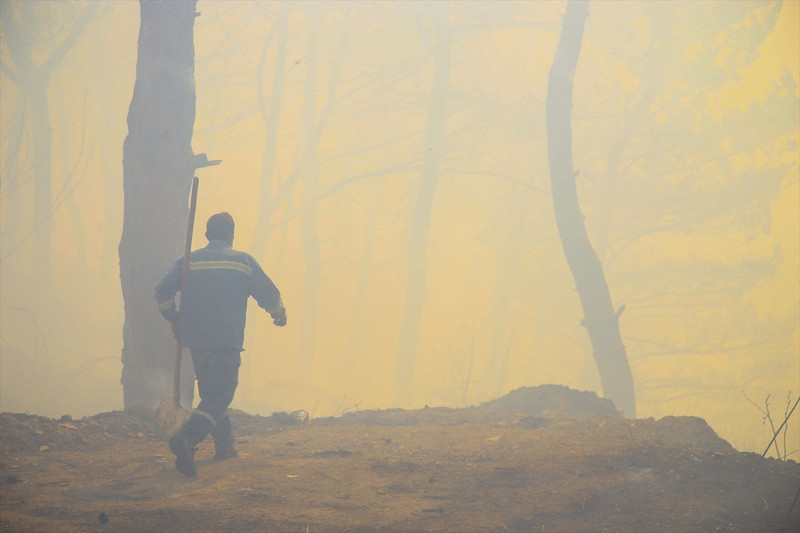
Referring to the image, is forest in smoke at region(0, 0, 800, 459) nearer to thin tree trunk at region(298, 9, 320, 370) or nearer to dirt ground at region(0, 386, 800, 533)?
thin tree trunk at region(298, 9, 320, 370)

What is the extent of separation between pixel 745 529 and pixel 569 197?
961cm

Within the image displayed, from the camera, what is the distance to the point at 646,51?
23750 mm

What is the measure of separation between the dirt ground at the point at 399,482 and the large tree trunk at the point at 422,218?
15.5 meters

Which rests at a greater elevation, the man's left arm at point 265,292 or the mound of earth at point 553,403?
the man's left arm at point 265,292

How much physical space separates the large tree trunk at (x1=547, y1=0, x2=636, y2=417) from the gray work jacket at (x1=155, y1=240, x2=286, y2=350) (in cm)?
802

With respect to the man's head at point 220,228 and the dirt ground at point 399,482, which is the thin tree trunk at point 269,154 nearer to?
the dirt ground at point 399,482

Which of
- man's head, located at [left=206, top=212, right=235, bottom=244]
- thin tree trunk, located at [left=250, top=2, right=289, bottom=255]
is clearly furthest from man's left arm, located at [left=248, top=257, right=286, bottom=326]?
thin tree trunk, located at [left=250, top=2, right=289, bottom=255]

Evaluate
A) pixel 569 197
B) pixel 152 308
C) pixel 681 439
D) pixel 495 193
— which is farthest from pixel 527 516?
pixel 495 193

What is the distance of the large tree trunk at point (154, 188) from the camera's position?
9.20 meters

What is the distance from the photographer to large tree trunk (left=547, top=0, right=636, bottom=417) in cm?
1393

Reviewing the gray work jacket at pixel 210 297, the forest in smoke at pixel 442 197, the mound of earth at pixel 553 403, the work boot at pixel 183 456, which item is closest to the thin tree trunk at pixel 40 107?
the forest in smoke at pixel 442 197

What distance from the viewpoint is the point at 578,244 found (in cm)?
1398

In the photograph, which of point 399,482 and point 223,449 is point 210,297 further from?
point 399,482

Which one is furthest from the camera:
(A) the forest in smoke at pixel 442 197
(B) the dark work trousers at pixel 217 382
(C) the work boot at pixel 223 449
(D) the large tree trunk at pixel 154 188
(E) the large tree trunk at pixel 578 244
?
(A) the forest in smoke at pixel 442 197
